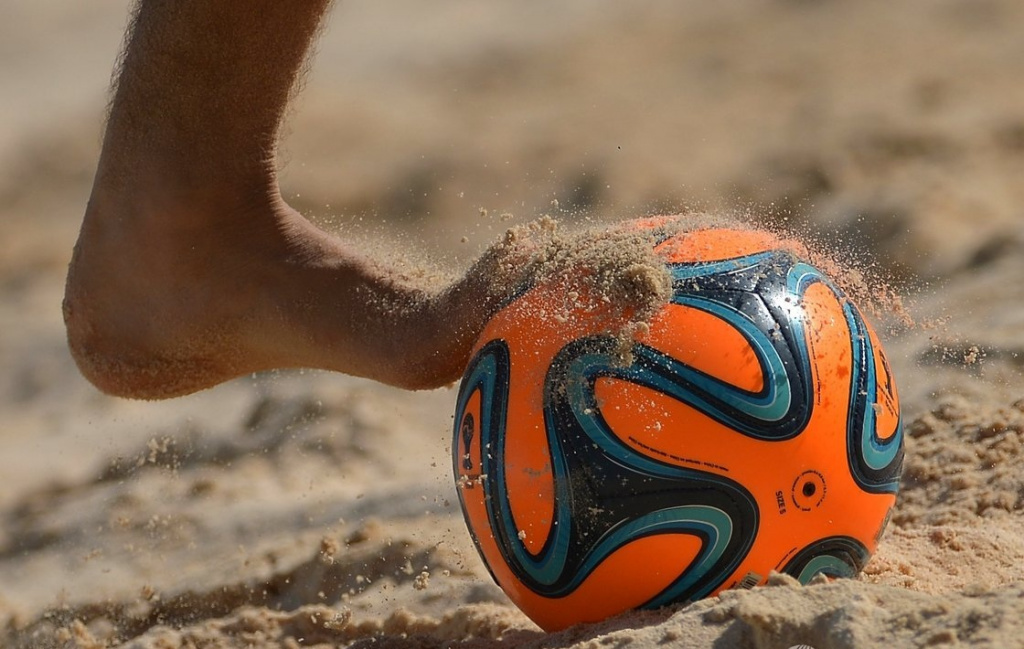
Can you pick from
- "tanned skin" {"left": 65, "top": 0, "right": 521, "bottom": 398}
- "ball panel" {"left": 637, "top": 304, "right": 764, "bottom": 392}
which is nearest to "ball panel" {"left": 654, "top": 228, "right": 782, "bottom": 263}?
"ball panel" {"left": 637, "top": 304, "right": 764, "bottom": 392}

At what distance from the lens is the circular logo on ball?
2820 mm

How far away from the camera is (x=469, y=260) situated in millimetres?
6492

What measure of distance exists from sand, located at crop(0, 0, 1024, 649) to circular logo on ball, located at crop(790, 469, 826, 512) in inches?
10.7

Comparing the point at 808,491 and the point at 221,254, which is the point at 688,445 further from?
the point at 221,254

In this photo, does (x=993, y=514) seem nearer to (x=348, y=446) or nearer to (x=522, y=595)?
(x=522, y=595)

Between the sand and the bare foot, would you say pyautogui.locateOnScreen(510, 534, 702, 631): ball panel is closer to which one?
the sand

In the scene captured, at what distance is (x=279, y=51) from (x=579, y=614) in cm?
184

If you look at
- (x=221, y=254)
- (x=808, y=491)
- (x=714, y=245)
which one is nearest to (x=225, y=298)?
(x=221, y=254)

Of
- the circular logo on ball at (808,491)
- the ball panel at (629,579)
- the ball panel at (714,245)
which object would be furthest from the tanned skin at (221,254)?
the circular logo on ball at (808,491)

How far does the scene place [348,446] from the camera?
540 centimetres

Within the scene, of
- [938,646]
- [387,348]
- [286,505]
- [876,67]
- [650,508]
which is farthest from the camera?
[876,67]

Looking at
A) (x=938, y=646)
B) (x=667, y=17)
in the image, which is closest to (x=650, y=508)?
(x=938, y=646)

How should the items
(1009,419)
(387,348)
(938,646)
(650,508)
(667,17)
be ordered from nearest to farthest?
(938,646)
(650,508)
(387,348)
(1009,419)
(667,17)

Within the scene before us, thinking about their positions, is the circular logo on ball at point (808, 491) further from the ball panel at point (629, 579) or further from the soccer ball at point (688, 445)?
the ball panel at point (629, 579)
